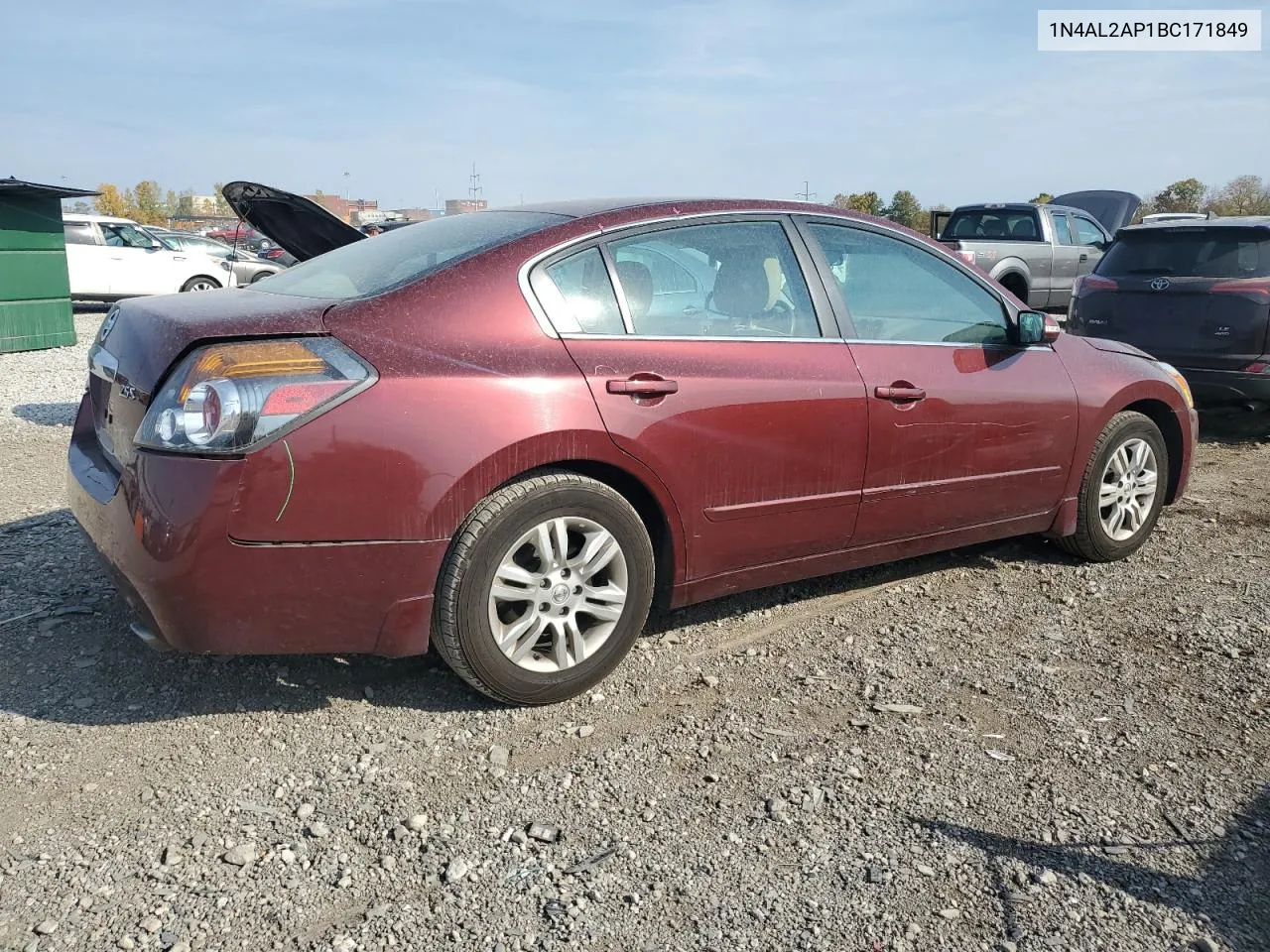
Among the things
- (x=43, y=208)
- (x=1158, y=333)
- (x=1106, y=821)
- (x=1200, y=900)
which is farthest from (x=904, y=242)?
(x=43, y=208)

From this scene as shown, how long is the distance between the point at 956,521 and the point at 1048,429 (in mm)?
586

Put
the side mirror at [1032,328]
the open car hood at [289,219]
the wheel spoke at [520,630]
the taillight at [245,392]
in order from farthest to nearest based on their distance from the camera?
the open car hood at [289,219], the side mirror at [1032,328], the wheel spoke at [520,630], the taillight at [245,392]

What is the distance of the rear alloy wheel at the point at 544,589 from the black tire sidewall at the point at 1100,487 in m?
2.35

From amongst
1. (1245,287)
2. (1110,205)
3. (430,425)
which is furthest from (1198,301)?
(1110,205)

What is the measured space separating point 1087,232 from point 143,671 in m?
15.7

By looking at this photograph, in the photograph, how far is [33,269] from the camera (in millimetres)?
11977

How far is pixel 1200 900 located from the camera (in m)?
2.41

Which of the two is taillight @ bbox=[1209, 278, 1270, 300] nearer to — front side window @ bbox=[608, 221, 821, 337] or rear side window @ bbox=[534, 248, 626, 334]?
front side window @ bbox=[608, 221, 821, 337]

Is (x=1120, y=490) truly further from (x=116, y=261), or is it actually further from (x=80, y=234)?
(x=80, y=234)

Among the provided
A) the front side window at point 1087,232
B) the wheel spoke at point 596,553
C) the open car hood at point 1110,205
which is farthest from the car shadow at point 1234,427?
the open car hood at point 1110,205

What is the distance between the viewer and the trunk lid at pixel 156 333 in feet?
9.63

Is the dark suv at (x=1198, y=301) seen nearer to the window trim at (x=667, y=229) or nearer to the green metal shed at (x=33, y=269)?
the window trim at (x=667, y=229)

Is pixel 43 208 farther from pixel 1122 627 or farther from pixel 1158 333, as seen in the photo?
pixel 1122 627

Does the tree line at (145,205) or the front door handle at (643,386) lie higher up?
the tree line at (145,205)
